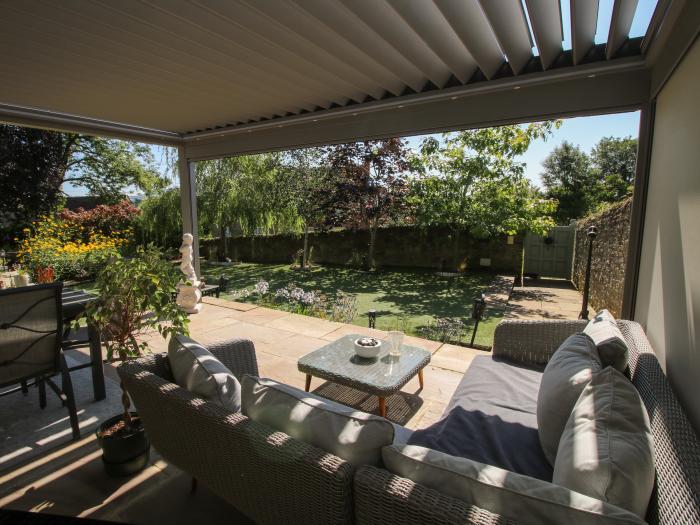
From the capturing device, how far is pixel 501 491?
89 centimetres

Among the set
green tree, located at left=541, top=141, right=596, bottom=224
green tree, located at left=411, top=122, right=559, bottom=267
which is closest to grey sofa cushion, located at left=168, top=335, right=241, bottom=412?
green tree, located at left=411, top=122, right=559, bottom=267

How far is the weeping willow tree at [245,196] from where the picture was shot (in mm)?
10742

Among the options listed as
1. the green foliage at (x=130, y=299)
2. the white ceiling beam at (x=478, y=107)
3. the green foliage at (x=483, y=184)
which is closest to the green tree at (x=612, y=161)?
the green foliage at (x=483, y=184)

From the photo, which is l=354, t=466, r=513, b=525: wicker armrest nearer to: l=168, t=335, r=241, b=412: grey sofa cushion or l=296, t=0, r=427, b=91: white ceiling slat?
l=168, t=335, r=241, b=412: grey sofa cushion

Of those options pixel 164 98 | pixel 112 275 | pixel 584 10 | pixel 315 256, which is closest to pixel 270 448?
pixel 112 275

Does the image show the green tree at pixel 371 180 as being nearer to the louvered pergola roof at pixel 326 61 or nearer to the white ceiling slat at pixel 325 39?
the louvered pergola roof at pixel 326 61

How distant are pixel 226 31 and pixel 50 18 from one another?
36.6 inches

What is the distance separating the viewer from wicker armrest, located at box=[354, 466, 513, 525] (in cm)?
84

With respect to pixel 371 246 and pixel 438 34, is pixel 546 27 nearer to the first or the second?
pixel 438 34

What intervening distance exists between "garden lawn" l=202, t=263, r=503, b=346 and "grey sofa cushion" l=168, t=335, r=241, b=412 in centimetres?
356

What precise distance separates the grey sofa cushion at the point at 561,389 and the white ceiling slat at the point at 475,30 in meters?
1.81

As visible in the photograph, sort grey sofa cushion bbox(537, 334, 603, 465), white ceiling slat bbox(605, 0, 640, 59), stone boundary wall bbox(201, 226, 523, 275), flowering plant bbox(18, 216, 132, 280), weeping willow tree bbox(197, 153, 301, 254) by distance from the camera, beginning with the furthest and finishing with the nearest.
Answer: weeping willow tree bbox(197, 153, 301, 254) < stone boundary wall bbox(201, 226, 523, 275) < flowering plant bbox(18, 216, 132, 280) < white ceiling slat bbox(605, 0, 640, 59) < grey sofa cushion bbox(537, 334, 603, 465)

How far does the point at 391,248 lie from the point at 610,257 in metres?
6.42

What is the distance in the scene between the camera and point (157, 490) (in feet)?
5.81
